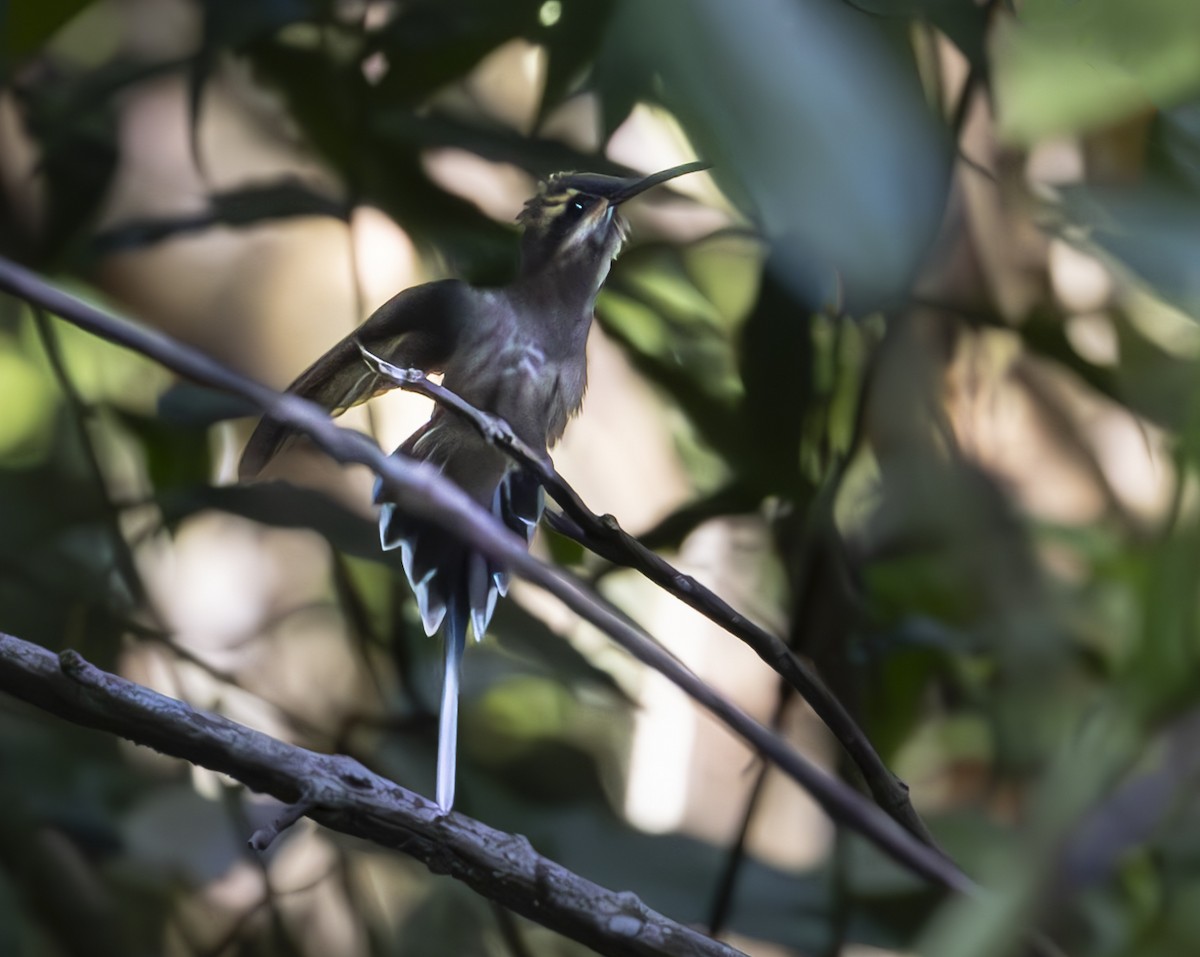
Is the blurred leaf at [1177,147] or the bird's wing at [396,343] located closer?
the bird's wing at [396,343]

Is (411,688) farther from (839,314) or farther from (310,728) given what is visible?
(839,314)

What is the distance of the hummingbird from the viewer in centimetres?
32

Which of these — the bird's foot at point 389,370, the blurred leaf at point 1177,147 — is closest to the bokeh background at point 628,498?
the blurred leaf at point 1177,147

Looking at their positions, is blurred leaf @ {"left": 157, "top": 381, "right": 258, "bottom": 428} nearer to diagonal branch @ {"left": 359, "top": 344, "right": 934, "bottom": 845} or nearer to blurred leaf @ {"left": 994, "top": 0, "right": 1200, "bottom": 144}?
diagonal branch @ {"left": 359, "top": 344, "right": 934, "bottom": 845}

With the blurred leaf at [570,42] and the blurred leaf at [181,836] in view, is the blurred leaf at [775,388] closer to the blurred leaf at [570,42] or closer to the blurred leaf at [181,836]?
the blurred leaf at [570,42]

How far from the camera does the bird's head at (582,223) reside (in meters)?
0.33

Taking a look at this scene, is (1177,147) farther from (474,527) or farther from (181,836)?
(181,836)

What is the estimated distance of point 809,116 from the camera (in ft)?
0.99

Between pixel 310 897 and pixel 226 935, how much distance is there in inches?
1.8

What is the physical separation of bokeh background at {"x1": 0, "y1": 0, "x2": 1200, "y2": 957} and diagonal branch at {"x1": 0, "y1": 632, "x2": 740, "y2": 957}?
0.47 ft

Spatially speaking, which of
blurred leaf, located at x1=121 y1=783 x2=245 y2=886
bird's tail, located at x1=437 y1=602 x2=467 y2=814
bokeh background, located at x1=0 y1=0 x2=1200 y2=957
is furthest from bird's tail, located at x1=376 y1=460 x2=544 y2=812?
blurred leaf, located at x1=121 y1=783 x2=245 y2=886

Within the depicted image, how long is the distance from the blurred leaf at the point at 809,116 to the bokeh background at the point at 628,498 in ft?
0.23

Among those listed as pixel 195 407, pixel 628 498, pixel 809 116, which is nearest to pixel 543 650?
pixel 628 498

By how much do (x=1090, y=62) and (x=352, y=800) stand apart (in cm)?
36
